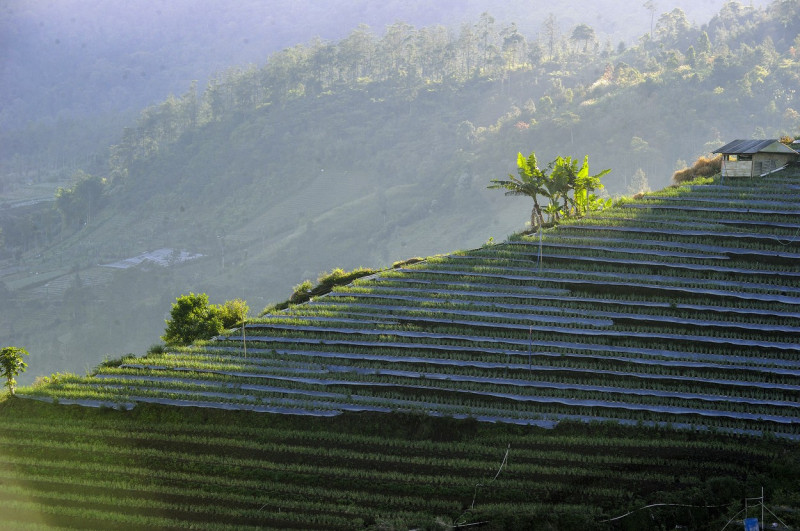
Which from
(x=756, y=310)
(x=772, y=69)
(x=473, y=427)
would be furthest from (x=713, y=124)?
(x=473, y=427)

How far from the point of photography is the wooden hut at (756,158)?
30391 millimetres

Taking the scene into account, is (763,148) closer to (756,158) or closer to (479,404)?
(756,158)

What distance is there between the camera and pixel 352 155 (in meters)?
100

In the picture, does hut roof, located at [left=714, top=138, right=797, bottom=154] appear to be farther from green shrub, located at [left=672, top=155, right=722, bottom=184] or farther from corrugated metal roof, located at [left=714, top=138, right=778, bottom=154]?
green shrub, located at [left=672, top=155, right=722, bottom=184]

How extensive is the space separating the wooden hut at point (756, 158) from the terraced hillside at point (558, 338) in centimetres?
149

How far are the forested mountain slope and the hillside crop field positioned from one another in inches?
1923

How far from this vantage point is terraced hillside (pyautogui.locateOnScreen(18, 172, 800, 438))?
A: 22828 mm

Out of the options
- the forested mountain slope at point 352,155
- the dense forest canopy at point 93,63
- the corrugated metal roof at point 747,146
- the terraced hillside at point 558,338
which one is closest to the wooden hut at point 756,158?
the corrugated metal roof at point 747,146

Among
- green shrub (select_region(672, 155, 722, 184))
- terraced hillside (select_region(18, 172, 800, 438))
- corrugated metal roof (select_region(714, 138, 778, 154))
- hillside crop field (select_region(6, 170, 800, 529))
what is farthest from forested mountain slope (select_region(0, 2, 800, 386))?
hillside crop field (select_region(6, 170, 800, 529))

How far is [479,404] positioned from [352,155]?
79.6 meters

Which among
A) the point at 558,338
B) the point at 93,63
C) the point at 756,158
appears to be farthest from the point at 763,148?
the point at 93,63

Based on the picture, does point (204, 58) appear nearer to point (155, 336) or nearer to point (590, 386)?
point (155, 336)

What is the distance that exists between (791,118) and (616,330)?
69905mm

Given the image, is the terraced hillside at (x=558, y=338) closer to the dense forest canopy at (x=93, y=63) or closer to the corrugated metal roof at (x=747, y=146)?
the corrugated metal roof at (x=747, y=146)
